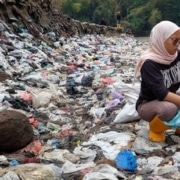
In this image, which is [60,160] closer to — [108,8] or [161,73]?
[161,73]

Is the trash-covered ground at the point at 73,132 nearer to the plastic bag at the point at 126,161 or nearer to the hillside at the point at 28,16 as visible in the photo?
the plastic bag at the point at 126,161

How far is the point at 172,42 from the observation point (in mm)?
2900

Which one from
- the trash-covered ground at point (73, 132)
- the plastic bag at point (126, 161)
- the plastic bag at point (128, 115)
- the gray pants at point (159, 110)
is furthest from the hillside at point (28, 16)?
the plastic bag at point (126, 161)

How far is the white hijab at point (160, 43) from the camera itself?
2.88 meters

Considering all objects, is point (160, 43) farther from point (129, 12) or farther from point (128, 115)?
point (129, 12)

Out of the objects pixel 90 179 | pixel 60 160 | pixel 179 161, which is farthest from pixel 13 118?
pixel 179 161

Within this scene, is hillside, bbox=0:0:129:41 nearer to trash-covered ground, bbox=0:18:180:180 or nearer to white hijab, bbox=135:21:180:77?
trash-covered ground, bbox=0:18:180:180

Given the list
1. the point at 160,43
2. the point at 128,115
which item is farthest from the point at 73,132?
the point at 160,43

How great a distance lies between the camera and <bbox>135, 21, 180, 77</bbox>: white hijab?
9.45 feet

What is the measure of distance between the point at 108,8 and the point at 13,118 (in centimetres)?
6474

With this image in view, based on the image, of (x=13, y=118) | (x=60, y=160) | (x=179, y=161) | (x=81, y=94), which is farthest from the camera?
(x=81, y=94)

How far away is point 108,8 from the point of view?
218 ft

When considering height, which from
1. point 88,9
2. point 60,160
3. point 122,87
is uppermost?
point 122,87

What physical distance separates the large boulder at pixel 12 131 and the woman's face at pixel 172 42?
1266mm
